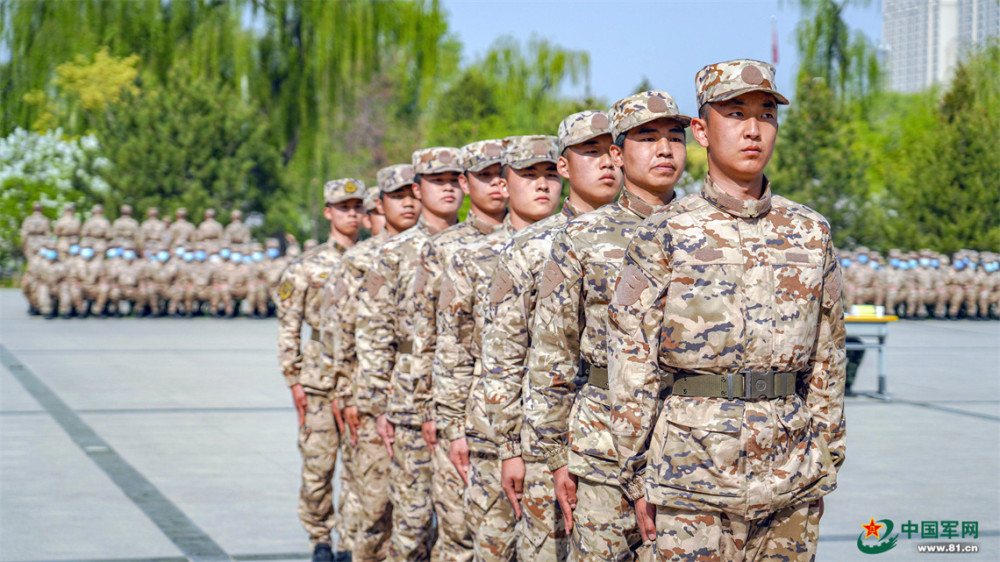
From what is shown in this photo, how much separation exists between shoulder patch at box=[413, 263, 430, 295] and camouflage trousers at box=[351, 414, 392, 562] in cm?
100

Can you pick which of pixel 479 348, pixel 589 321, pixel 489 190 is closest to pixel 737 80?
pixel 589 321

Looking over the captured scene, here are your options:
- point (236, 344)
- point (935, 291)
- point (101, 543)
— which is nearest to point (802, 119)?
point (935, 291)

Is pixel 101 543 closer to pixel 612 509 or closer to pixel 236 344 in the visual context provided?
pixel 612 509

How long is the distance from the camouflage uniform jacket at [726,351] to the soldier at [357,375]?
2951 millimetres

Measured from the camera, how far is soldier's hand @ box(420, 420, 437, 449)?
5273mm

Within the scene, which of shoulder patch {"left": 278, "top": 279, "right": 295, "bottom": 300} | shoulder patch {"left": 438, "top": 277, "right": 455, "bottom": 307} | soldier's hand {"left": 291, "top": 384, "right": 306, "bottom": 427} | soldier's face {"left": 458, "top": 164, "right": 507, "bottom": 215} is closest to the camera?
shoulder patch {"left": 438, "top": 277, "right": 455, "bottom": 307}

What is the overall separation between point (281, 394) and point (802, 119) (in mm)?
22044

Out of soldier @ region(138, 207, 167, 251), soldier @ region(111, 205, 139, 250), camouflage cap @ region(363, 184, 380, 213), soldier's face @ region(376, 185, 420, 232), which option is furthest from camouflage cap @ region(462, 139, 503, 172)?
soldier @ region(111, 205, 139, 250)

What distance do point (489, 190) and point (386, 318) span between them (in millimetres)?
995

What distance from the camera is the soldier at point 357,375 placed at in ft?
20.1

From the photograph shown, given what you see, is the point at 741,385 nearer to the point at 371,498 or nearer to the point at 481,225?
the point at 481,225

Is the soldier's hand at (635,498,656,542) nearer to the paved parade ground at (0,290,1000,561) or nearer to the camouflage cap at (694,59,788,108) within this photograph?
the camouflage cap at (694,59,788,108)

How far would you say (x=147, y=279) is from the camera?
24609mm

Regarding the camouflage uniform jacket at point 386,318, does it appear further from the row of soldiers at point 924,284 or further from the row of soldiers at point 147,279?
the row of soldiers at point 924,284
